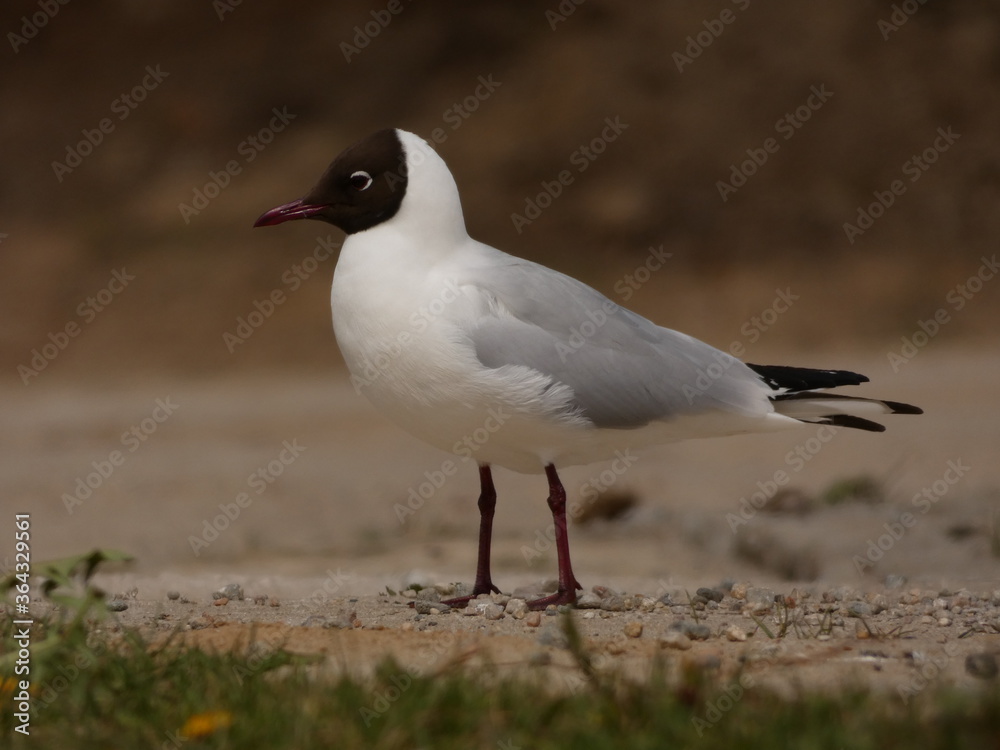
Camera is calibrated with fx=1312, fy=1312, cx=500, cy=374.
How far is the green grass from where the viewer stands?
231cm

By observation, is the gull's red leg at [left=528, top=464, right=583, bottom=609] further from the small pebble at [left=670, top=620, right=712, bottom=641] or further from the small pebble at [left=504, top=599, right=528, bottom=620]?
the small pebble at [left=670, top=620, right=712, bottom=641]

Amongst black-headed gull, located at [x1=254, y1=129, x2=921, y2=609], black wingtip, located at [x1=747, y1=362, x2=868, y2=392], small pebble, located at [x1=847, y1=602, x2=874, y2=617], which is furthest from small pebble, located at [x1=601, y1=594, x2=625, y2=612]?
black wingtip, located at [x1=747, y1=362, x2=868, y2=392]

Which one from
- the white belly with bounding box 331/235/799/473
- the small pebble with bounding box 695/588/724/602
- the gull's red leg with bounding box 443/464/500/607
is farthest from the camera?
the gull's red leg with bounding box 443/464/500/607

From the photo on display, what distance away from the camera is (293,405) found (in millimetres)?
12203

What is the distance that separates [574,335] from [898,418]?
6.34 metres

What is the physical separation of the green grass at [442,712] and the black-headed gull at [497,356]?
147cm

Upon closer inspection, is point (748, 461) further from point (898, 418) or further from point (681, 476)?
point (898, 418)

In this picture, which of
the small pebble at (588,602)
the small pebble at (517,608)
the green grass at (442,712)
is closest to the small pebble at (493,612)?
the small pebble at (517,608)

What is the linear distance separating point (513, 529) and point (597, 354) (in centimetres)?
288

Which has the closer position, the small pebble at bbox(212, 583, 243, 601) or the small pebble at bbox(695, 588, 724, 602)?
the small pebble at bbox(695, 588, 724, 602)

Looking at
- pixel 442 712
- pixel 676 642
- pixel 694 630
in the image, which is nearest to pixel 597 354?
pixel 694 630

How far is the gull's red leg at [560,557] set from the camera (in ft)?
13.9

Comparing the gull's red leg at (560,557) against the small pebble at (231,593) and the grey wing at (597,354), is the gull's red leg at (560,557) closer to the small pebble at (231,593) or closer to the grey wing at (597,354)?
the grey wing at (597,354)

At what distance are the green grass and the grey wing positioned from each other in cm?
161
